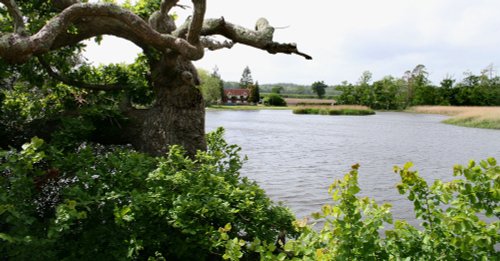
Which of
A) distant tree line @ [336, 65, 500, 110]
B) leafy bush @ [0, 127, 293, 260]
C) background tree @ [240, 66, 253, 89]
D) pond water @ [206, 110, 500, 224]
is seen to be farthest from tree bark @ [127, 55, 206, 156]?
background tree @ [240, 66, 253, 89]

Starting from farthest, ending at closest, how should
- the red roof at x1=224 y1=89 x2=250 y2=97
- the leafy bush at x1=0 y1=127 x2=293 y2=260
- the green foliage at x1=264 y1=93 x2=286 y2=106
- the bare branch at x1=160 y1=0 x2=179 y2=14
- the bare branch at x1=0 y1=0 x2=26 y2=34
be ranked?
1. the red roof at x1=224 y1=89 x2=250 y2=97
2. the green foliage at x1=264 y1=93 x2=286 y2=106
3. the bare branch at x1=160 y1=0 x2=179 y2=14
4. the bare branch at x1=0 y1=0 x2=26 y2=34
5. the leafy bush at x1=0 y1=127 x2=293 y2=260

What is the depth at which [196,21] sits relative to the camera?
5.21 metres

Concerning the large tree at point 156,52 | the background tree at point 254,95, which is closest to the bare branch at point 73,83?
the large tree at point 156,52

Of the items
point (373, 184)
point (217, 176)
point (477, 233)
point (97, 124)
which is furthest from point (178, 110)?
point (373, 184)

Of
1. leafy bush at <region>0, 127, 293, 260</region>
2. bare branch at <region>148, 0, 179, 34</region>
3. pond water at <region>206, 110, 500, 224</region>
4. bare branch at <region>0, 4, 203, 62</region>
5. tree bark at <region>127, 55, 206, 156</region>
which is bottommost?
pond water at <region>206, 110, 500, 224</region>

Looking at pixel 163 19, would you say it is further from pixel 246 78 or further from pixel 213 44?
pixel 246 78

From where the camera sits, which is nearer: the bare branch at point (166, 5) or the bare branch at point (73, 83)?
the bare branch at point (73, 83)

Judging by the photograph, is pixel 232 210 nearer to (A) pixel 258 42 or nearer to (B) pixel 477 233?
(B) pixel 477 233

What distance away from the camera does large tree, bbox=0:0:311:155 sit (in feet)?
17.0

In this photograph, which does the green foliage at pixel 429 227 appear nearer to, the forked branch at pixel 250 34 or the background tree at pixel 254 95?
the forked branch at pixel 250 34

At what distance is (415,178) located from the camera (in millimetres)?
2434

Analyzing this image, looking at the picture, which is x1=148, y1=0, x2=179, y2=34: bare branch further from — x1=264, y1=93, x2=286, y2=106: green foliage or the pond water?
x1=264, y1=93, x2=286, y2=106: green foliage

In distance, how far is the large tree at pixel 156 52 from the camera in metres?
5.17

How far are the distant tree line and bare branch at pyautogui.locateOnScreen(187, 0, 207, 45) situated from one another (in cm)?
8110
